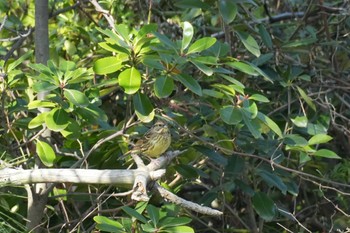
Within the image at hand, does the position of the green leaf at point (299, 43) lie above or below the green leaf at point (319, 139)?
above

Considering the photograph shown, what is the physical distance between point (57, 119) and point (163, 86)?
415mm

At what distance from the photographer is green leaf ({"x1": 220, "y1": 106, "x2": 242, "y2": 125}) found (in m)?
3.11

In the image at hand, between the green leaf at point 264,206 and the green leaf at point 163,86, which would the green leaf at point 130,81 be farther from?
the green leaf at point 264,206

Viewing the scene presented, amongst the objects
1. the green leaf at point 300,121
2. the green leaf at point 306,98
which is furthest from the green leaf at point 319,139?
the green leaf at point 306,98

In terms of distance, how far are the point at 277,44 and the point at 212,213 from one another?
1.47m

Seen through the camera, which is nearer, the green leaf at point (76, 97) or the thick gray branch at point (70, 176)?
the thick gray branch at point (70, 176)

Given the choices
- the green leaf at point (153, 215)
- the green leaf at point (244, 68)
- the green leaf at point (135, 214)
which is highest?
the green leaf at point (244, 68)

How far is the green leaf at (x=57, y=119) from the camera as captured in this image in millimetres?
3041

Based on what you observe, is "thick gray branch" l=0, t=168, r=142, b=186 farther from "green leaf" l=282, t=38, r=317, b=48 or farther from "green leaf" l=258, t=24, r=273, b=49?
"green leaf" l=282, t=38, r=317, b=48

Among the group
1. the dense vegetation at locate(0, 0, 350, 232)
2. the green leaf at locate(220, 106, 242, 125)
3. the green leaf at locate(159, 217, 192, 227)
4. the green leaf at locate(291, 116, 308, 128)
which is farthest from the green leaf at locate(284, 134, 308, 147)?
the green leaf at locate(159, 217, 192, 227)

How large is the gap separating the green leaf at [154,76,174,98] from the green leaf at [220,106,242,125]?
0.26 m

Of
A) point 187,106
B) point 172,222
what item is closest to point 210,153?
point 187,106

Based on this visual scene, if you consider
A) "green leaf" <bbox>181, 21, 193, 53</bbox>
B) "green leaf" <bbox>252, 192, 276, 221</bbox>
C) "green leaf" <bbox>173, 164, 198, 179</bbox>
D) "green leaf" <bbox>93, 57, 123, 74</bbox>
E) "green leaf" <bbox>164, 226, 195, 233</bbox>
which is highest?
"green leaf" <bbox>181, 21, 193, 53</bbox>

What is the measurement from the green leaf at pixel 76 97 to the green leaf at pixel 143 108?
0.20m
